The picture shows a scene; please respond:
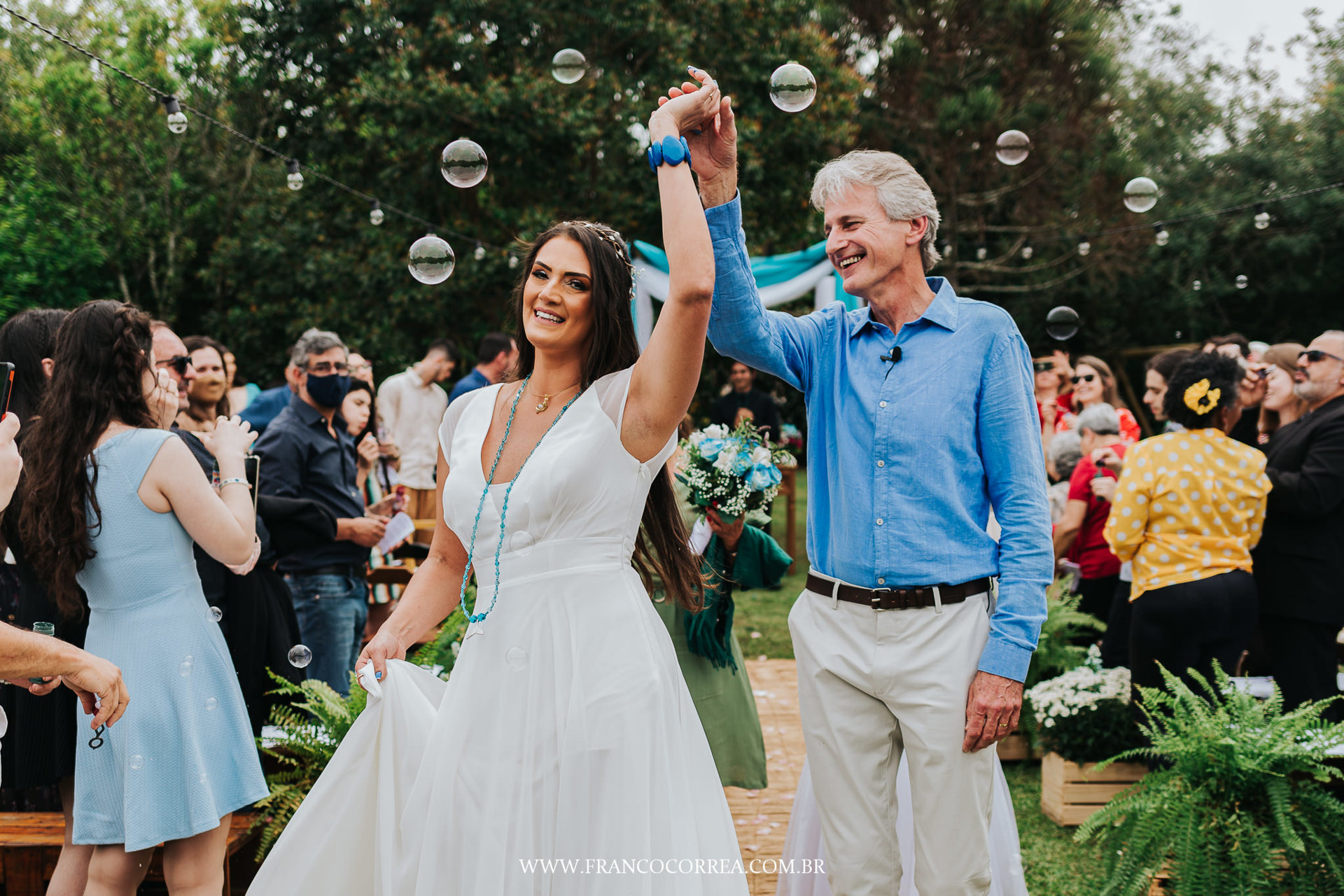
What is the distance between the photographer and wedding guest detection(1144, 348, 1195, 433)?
4498mm

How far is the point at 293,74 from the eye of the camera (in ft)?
47.3

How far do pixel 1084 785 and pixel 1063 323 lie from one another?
3.11 meters

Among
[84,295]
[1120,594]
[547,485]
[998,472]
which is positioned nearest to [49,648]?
[547,485]

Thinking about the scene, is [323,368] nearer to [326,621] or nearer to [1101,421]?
[326,621]

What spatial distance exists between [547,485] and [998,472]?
3.59 ft

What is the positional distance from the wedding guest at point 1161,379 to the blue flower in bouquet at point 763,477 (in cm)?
172

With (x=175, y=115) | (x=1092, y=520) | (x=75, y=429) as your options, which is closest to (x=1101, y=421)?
(x=1092, y=520)

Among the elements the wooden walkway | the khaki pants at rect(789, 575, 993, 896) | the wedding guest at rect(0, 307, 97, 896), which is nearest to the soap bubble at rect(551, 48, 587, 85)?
the wedding guest at rect(0, 307, 97, 896)

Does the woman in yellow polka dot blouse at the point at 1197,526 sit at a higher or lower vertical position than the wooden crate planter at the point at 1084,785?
higher

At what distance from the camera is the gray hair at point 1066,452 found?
6266 mm

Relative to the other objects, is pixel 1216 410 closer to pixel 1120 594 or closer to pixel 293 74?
pixel 1120 594

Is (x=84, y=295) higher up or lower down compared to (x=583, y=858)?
higher up

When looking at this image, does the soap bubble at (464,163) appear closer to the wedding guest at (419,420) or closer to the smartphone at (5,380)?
the smartphone at (5,380)

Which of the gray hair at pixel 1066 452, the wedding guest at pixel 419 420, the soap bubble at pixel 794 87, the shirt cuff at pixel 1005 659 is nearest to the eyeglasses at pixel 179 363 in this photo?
the soap bubble at pixel 794 87
